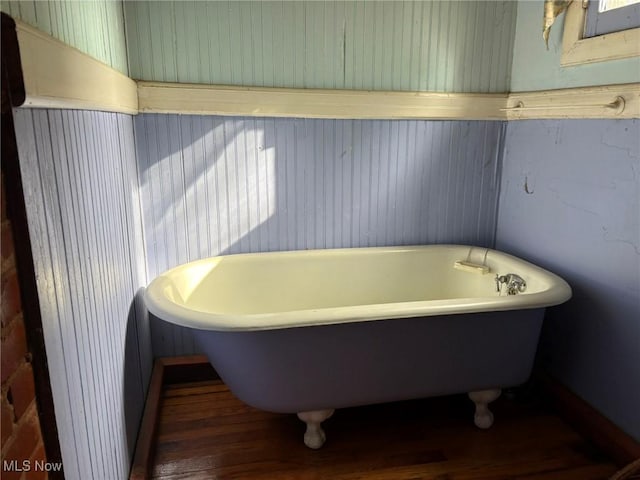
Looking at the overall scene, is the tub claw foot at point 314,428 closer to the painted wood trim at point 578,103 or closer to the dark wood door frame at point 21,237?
the dark wood door frame at point 21,237

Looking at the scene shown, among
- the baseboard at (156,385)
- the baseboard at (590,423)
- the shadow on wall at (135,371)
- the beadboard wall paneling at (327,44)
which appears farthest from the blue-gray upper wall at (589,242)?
the shadow on wall at (135,371)

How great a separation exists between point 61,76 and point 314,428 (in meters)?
1.25

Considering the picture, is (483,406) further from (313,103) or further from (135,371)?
(313,103)

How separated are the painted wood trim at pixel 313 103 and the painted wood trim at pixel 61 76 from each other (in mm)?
408

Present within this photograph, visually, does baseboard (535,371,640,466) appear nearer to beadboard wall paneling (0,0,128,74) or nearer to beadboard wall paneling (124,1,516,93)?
beadboard wall paneling (124,1,516,93)

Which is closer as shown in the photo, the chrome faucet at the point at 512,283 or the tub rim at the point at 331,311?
the tub rim at the point at 331,311

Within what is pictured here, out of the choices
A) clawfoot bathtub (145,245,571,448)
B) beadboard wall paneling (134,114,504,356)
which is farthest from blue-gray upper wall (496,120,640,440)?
beadboard wall paneling (134,114,504,356)

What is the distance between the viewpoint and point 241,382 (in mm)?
1468

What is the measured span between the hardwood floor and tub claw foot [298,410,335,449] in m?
0.03

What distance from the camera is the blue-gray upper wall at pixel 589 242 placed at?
151cm

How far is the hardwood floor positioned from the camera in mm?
1513

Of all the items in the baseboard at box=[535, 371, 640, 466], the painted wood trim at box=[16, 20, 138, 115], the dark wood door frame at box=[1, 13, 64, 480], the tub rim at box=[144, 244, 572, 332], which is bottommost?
the baseboard at box=[535, 371, 640, 466]

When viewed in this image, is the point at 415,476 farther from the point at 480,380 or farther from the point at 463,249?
the point at 463,249
